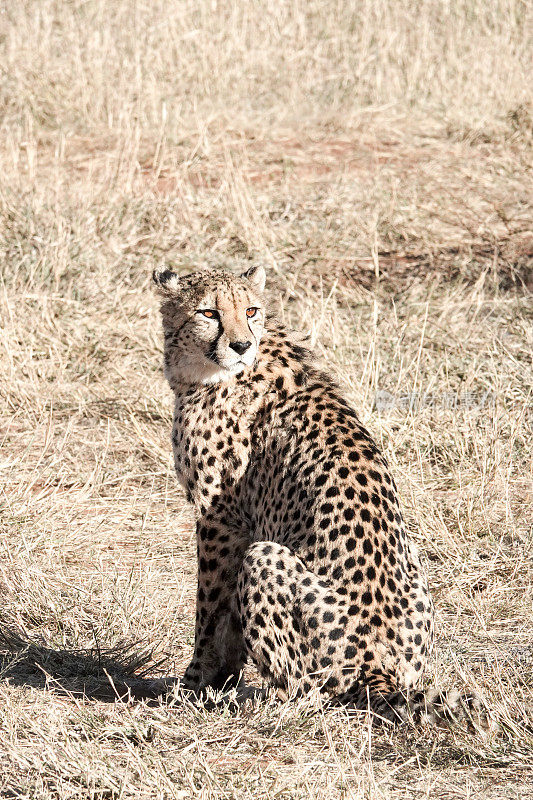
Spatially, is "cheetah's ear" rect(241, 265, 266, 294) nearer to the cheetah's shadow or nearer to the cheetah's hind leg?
the cheetah's hind leg

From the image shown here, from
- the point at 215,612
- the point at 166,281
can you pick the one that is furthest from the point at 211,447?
the point at 166,281

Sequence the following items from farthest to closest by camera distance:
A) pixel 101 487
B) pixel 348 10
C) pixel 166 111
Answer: pixel 348 10, pixel 166 111, pixel 101 487

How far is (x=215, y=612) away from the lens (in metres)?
3.70

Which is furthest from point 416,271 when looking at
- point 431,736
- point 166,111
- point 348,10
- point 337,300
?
point 348,10

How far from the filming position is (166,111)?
29.5 feet

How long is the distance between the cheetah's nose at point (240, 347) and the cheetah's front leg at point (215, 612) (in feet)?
1.74

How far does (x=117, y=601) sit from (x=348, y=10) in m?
8.89

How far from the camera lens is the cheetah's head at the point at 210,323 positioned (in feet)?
12.2

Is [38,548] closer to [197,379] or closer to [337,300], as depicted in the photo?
[197,379]

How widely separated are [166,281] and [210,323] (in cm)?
29

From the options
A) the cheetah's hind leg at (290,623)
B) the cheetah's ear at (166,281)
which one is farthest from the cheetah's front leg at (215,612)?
the cheetah's ear at (166,281)

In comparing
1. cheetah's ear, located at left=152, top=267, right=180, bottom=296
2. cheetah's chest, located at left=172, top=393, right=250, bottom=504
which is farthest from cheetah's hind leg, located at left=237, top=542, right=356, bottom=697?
cheetah's ear, located at left=152, top=267, right=180, bottom=296

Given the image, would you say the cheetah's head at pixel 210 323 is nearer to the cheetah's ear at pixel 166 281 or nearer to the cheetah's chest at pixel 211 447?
the cheetah's ear at pixel 166 281

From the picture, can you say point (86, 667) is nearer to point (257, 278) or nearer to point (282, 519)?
point (282, 519)
